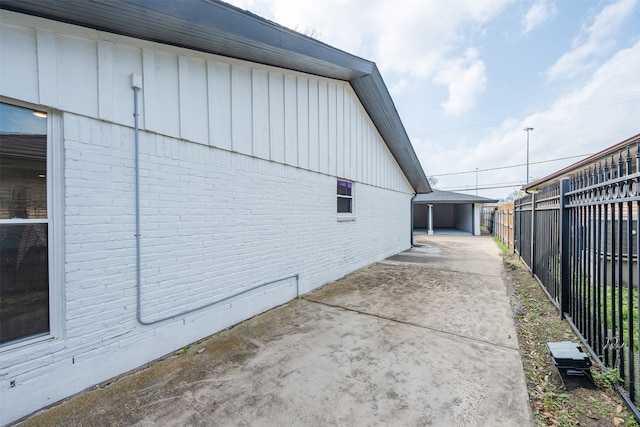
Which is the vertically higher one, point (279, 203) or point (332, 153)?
point (332, 153)

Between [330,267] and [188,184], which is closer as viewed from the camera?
[188,184]

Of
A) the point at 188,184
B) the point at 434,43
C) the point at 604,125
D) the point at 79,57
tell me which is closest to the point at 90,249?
the point at 188,184

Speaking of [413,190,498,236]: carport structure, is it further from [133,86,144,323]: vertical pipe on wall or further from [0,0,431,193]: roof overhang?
[133,86,144,323]: vertical pipe on wall

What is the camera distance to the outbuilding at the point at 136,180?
2.18 m

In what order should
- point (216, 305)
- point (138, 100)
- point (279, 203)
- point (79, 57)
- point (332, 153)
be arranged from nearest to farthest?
point (79, 57) → point (138, 100) → point (216, 305) → point (279, 203) → point (332, 153)

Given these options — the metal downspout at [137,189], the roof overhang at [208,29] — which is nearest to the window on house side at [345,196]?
the roof overhang at [208,29]

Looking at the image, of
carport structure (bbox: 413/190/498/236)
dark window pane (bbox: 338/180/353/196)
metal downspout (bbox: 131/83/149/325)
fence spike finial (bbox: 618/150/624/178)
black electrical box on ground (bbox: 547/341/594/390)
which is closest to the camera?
fence spike finial (bbox: 618/150/624/178)

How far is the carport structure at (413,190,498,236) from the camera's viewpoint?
19.0 metres

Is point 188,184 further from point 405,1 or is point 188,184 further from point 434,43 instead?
point 434,43

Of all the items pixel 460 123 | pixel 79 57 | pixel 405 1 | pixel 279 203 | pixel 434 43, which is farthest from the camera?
pixel 460 123

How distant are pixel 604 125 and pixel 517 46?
1742 centimetres

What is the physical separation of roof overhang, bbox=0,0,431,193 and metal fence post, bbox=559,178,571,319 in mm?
4144

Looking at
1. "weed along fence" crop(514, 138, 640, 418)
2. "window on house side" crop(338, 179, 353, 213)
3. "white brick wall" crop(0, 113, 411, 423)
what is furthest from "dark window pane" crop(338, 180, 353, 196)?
"weed along fence" crop(514, 138, 640, 418)

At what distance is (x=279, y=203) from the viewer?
15.5 feet
